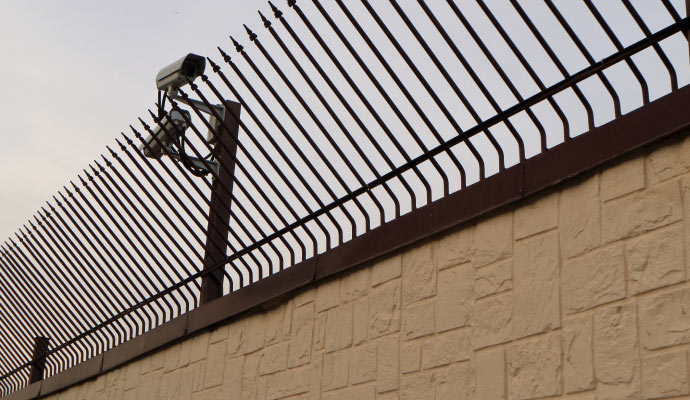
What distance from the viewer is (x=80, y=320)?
7.84 metres

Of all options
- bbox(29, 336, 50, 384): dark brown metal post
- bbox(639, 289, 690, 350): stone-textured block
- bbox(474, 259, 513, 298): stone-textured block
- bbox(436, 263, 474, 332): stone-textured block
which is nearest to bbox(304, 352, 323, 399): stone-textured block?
bbox(436, 263, 474, 332): stone-textured block

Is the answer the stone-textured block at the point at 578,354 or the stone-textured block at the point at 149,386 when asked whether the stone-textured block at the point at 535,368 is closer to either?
the stone-textured block at the point at 578,354

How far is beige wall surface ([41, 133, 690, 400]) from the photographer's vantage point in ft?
11.2

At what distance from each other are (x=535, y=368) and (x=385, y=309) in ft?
3.40

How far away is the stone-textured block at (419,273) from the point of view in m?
4.43

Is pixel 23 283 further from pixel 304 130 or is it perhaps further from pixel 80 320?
pixel 304 130

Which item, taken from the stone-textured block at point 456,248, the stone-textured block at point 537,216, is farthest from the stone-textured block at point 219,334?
the stone-textured block at point 537,216

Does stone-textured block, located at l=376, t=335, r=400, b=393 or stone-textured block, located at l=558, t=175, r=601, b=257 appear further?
stone-textured block, located at l=376, t=335, r=400, b=393

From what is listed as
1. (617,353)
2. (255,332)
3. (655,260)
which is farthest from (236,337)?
(655,260)

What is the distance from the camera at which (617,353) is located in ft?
11.3

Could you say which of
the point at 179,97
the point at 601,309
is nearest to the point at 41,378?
the point at 179,97

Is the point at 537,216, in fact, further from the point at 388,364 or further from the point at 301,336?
the point at 301,336

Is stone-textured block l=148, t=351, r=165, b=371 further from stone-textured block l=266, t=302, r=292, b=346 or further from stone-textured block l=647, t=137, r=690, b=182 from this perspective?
stone-textured block l=647, t=137, r=690, b=182

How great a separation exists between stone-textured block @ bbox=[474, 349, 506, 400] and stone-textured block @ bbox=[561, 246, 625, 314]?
0.37 m
